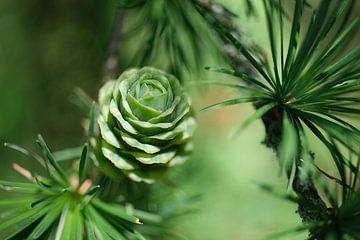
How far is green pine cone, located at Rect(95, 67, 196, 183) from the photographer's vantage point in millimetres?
387

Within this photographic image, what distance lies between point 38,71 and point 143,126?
532mm

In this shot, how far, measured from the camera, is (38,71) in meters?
0.86

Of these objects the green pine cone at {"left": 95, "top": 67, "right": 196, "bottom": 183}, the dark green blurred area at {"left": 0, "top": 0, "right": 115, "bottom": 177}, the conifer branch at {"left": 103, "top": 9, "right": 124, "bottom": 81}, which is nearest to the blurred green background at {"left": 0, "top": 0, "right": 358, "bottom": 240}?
the dark green blurred area at {"left": 0, "top": 0, "right": 115, "bottom": 177}

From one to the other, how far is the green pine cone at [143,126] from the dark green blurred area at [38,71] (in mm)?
428

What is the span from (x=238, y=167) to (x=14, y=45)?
0.57m

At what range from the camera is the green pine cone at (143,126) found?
39cm

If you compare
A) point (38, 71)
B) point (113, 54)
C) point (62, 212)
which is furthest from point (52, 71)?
point (62, 212)

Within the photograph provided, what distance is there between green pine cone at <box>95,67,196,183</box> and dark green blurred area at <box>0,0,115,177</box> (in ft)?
1.41

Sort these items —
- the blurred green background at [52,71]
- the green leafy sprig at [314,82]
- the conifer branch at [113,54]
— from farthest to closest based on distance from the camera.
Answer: the blurred green background at [52,71]
the conifer branch at [113,54]
the green leafy sprig at [314,82]

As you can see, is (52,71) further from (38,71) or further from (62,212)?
(62,212)

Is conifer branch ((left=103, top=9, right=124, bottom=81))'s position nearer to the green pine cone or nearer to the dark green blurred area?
the green pine cone

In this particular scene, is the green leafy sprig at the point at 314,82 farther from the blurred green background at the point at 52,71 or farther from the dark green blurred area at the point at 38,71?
the dark green blurred area at the point at 38,71

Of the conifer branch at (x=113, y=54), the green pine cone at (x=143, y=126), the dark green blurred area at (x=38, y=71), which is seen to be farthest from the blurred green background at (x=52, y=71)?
the green pine cone at (x=143, y=126)

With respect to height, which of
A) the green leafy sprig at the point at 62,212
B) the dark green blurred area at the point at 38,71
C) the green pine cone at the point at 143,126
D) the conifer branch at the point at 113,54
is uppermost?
the dark green blurred area at the point at 38,71
